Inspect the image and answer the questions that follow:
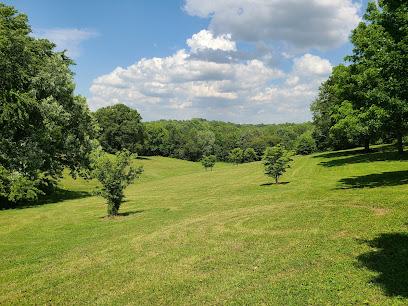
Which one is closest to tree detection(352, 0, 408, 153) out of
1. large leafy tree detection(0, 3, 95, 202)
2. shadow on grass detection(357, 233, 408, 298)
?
shadow on grass detection(357, 233, 408, 298)

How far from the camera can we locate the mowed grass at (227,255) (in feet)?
36.6

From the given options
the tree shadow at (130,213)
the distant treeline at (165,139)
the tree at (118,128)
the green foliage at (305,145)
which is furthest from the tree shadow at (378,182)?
the green foliage at (305,145)

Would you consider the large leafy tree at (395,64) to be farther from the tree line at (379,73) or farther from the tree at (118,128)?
the tree at (118,128)

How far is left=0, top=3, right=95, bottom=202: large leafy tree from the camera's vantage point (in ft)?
99.3

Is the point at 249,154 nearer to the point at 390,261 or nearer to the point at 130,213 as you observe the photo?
the point at 130,213

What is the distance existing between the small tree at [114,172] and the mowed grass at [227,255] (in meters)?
1.94

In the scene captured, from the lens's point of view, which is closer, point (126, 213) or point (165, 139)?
point (126, 213)

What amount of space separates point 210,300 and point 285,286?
7.06 ft

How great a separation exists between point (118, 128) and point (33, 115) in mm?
66071

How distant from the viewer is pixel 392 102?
83.7ft

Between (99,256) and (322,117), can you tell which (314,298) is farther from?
(322,117)

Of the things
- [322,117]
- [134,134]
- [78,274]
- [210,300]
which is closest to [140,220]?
[78,274]

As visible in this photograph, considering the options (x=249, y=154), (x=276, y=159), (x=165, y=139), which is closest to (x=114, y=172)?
(x=276, y=159)

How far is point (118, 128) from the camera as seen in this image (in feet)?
342
